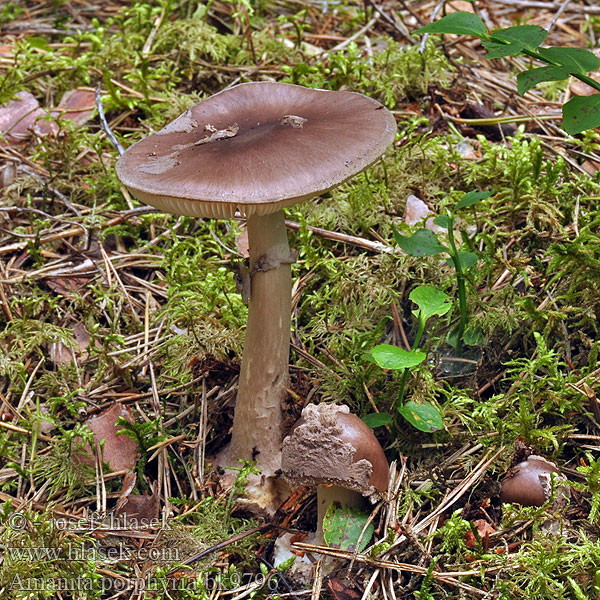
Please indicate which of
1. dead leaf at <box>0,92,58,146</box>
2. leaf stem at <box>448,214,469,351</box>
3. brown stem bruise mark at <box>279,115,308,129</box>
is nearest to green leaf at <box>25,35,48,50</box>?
dead leaf at <box>0,92,58,146</box>

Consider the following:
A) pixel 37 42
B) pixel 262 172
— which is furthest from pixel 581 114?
pixel 37 42

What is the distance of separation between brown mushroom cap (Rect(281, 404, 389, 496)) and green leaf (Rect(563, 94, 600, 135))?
4.09 ft

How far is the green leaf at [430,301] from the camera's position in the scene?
221 cm

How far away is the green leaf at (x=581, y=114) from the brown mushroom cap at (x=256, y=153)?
595mm

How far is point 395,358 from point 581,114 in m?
1.05

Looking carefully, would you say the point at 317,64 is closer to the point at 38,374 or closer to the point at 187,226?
the point at 187,226

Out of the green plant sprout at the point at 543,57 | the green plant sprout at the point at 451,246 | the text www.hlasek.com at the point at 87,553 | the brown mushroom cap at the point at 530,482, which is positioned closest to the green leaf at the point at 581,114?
the green plant sprout at the point at 543,57

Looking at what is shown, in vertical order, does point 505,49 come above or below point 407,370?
above

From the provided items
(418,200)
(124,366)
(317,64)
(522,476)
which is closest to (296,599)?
(522,476)

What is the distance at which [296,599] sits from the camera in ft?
→ 7.10

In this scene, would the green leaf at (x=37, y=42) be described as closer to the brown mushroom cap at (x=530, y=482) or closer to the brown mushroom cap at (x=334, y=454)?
the brown mushroom cap at (x=334, y=454)

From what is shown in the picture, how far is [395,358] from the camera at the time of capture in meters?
2.14

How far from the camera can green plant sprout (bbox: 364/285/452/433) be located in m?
2.12

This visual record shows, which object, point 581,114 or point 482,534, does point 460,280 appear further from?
point 482,534
